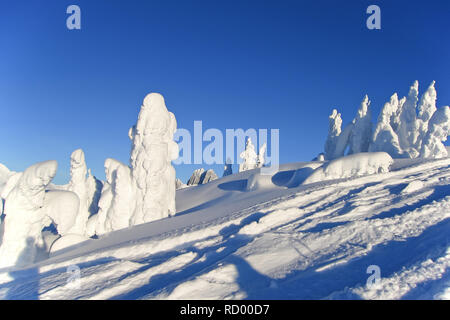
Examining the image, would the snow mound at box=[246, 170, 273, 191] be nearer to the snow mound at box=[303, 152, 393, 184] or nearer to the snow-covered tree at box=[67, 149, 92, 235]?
the snow mound at box=[303, 152, 393, 184]

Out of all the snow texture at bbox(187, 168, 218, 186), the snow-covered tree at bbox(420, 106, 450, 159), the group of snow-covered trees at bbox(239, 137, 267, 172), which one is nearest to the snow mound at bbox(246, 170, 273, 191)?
the snow-covered tree at bbox(420, 106, 450, 159)

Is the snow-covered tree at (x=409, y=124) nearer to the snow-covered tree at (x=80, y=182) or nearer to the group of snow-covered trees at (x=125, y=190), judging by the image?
the group of snow-covered trees at (x=125, y=190)

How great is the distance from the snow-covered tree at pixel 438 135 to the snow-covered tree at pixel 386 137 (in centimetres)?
245

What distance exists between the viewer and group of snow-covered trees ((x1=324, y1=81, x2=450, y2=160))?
26.8 metres

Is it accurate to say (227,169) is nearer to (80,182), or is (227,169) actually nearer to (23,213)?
(80,182)

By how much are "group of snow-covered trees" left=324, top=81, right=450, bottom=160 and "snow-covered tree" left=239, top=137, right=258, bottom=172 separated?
1520cm

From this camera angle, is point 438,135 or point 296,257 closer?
point 296,257

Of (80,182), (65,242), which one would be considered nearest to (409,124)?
(80,182)

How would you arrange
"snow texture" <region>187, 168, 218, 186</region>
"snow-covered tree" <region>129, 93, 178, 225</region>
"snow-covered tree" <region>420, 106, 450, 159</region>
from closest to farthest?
"snow-covered tree" <region>129, 93, 178, 225</region>
"snow-covered tree" <region>420, 106, 450, 159</region>
"snow texture" <region>187, 168, 218, 186</region>

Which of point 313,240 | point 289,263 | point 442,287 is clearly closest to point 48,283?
point 289,263

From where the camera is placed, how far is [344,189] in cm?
1247

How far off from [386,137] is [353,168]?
14.2 m

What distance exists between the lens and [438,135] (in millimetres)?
26438
